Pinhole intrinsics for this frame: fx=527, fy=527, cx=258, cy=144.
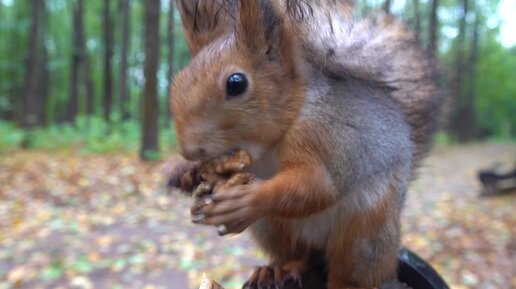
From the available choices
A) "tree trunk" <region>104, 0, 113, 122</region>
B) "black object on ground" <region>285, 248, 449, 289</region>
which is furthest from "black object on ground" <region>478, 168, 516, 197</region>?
"tree trunk" <region>104, 0, 113, 122</region>

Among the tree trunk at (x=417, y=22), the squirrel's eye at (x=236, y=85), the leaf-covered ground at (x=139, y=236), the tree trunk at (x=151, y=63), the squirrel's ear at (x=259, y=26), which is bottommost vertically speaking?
the leaf-covered ground at (x=139, y=236)

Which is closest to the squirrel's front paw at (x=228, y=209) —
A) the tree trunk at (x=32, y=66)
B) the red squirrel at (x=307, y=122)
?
the red squirrel at (x=307, y=122)

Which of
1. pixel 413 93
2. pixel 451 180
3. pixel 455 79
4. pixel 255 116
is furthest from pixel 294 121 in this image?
pixel 451 180

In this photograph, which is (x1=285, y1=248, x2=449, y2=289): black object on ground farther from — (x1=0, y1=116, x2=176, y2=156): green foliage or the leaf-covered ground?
(x1=0, y1=116, x2=176, y2=156): green foliage

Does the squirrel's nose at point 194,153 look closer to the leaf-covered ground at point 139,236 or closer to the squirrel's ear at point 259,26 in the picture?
the squirrel's ear at point 259,26

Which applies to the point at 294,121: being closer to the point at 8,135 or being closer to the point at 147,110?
the point at 147,110
